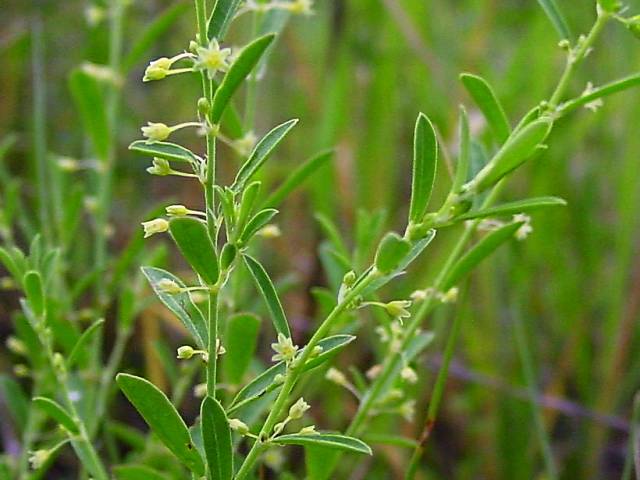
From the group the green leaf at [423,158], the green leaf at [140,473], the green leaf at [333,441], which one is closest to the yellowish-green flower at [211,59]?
the green leaf at [423,158]

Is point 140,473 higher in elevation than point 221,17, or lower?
lower

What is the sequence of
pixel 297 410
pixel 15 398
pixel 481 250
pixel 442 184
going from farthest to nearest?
pixel 442 184 < pixel 15 398 < pixel 481 250 < pixel 297 410

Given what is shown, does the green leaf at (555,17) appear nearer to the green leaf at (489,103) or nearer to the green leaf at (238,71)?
the green leaf at (489,103)

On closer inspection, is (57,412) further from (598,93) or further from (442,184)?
(442,184)

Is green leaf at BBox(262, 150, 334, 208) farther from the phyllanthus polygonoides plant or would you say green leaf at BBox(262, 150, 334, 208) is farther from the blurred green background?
the blurred green background

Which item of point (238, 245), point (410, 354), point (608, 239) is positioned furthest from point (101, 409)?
point (608, 239)

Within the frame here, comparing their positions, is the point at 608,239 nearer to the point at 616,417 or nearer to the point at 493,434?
the point at 616,417

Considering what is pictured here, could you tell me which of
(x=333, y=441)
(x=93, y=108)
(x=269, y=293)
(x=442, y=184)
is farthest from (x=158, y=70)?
(x=442, y=184)
